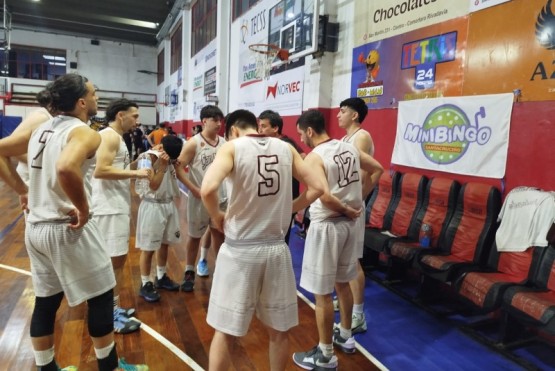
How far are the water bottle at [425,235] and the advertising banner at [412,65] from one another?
137cm

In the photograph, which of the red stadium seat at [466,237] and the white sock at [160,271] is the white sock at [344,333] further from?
the white sock at [160,271]

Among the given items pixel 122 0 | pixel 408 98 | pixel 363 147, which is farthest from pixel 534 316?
pixel 122 0

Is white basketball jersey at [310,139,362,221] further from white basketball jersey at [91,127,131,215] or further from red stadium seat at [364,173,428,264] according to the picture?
red stadium seat at [364,173,428,264]

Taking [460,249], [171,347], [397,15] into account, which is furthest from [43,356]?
[397,15]

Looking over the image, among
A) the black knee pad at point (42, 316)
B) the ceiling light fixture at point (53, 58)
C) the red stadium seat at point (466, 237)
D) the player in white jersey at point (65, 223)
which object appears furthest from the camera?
the ceiling light fixture at point (53, 58)

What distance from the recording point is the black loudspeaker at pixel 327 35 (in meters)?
5.61

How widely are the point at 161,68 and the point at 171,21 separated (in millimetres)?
4699

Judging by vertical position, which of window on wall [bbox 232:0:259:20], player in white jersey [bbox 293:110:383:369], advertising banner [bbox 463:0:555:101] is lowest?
player in white jersey [bbox 293:110:383:369]

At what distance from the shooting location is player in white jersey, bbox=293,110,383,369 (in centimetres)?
239

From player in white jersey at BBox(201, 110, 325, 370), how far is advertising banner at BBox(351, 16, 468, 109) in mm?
2762

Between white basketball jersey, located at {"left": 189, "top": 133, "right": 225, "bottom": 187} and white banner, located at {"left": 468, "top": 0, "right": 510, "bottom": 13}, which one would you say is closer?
white banner, located at {"left": 468, "top": 0, "right": 510, "bottom": 13}

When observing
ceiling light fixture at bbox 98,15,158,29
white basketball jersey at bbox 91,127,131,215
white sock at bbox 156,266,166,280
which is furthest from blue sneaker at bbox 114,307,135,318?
ceiling light fixture at bbox 98,15,158,29

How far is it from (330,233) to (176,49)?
16.8 meters

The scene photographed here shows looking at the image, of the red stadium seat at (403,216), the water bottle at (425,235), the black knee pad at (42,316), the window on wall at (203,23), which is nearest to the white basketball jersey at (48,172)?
the black knee pad at (42,316)
